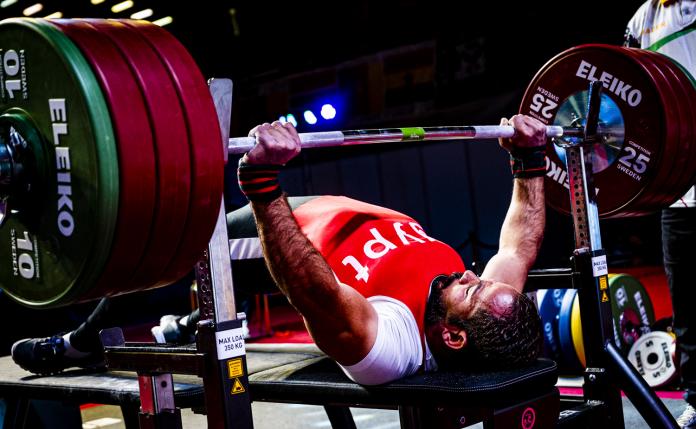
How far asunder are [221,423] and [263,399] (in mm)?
561

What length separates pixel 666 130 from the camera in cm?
249

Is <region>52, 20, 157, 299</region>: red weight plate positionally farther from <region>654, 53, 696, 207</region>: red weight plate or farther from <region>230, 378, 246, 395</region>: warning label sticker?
<region>654, 53, 696, 207</region>: red weight plate

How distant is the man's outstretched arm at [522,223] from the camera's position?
8.03ft

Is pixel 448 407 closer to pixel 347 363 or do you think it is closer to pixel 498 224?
pixel 347 363

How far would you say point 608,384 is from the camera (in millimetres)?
2330

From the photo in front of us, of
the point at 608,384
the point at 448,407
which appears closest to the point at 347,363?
the point at 448,407

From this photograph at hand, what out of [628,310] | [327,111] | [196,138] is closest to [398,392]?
[196,138]

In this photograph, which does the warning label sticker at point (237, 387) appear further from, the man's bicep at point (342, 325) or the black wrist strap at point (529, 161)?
the black wrist strap at point (529, 161)

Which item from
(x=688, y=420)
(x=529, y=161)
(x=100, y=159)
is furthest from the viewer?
(x=688, y=420)

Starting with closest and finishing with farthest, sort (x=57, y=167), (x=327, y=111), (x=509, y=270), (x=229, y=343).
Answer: (x=57, y=167), (x=229, y=343), (x=509, y=270), (x=327, y=111)

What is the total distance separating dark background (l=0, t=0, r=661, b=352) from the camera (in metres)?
8.77

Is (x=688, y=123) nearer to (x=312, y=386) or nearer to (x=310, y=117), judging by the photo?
(x=312, y=386)

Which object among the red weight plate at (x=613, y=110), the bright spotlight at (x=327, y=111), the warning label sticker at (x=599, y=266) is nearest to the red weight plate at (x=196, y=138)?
the warning label sticker at (x=599, y=266)

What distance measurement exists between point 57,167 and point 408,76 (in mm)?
8684
